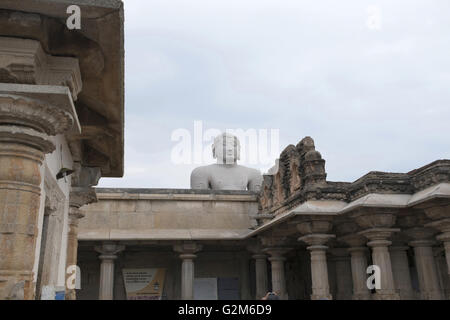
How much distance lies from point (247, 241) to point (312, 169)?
15.4ft

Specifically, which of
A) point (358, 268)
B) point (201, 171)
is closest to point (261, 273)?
point (358, 268)

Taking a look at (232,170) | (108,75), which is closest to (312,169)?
(108,75)

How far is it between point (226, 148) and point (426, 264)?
13.2m

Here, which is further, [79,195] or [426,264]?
[426,264]

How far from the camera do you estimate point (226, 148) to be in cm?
2103

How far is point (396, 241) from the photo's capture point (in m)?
10.2

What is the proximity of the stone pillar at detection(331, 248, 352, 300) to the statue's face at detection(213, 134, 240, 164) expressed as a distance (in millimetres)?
9710

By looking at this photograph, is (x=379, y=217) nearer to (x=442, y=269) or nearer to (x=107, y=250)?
(x=442, y=269)

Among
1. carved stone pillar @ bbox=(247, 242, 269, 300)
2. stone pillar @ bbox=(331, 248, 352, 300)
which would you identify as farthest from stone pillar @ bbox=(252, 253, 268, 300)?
stone pillar @ bbox=(331, 248, 352, 300)

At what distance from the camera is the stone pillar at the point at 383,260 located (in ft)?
27.7

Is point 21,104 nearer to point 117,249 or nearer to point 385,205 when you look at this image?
point 385,205

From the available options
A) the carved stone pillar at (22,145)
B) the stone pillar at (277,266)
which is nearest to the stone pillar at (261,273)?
the stone pillar at (277,266)

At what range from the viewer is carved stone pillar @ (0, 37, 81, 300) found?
2.88m
